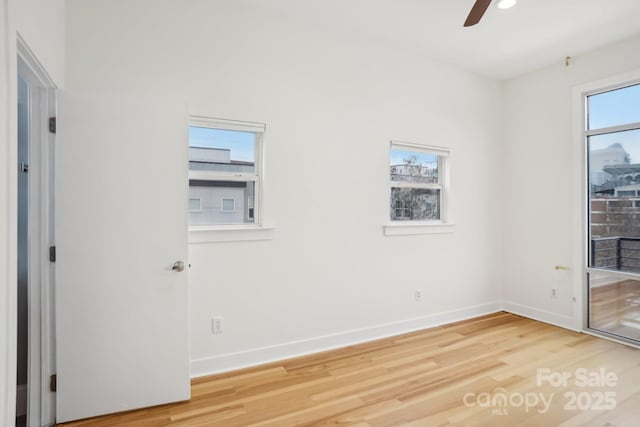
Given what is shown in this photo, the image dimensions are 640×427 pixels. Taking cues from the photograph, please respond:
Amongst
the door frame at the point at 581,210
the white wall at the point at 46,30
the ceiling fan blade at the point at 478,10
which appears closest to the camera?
the white wall at the point at 46,30

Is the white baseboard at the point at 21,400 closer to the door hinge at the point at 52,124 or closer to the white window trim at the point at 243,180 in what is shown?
the white window trim at the point at 243,180

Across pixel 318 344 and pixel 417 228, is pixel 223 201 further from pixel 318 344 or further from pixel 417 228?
pixel 417 228

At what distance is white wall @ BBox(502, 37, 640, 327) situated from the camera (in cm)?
360

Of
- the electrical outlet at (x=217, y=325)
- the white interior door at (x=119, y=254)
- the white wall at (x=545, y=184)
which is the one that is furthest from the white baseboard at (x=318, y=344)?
the white wall at (x=545, y=184)

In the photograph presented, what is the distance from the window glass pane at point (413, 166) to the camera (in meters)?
3.58

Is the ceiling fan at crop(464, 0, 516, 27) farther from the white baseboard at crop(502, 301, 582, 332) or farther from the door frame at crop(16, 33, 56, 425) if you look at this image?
the white baseboard at crop(502, 301, 582, 332)

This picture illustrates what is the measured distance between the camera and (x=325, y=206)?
3.08 metres

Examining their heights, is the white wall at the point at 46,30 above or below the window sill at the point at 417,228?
above

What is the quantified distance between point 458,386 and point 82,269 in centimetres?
267

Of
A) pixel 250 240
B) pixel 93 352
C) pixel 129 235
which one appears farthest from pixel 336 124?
pixel 93 352

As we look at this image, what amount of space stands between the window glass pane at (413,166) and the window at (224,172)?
1.48 metres

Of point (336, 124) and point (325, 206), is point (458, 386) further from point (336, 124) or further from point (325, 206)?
point (336, 124)
